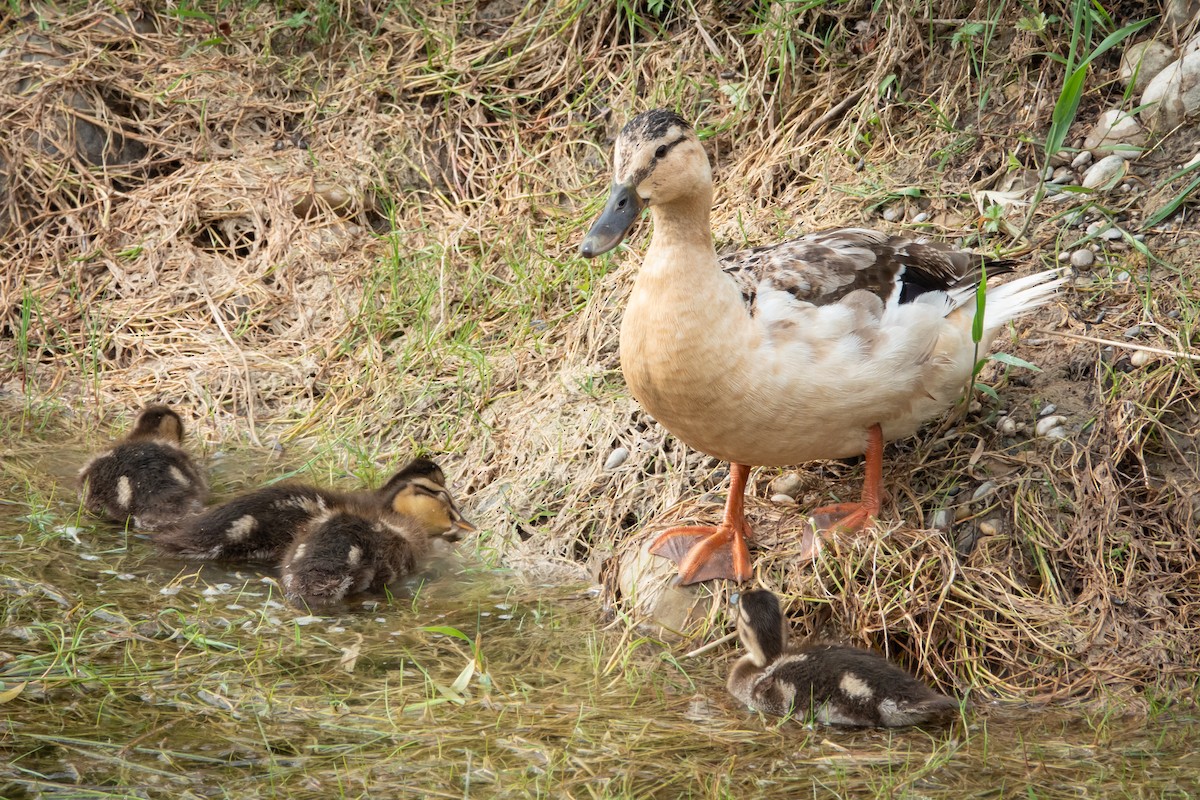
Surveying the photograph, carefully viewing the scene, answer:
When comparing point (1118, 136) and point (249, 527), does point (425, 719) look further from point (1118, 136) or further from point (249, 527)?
point (1118, 136)

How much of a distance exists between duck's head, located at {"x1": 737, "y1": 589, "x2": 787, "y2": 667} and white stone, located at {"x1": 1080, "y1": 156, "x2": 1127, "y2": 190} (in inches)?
92.0

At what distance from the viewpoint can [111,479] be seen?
4762mm

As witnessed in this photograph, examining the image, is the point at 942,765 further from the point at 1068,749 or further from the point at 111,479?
the point at 111,479

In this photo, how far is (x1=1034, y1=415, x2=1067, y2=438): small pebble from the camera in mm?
4242

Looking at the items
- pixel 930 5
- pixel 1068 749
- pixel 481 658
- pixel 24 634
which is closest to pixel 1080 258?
pixel 930 5

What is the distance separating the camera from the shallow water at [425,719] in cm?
310

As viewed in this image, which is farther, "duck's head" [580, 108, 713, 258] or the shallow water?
"duck's head" [580, 108, 713, 258]

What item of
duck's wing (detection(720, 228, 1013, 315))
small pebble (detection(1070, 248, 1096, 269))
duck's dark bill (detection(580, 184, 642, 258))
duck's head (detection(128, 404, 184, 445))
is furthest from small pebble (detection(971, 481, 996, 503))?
duck's head (detection(128, 404, 184, 445))

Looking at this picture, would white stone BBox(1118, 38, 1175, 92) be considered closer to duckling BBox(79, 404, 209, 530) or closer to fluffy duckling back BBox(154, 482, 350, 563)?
fluffy duckling back BBox(154, 482, 350, 563)

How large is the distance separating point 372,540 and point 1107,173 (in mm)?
3160

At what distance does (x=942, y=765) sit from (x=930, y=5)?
12.1ft

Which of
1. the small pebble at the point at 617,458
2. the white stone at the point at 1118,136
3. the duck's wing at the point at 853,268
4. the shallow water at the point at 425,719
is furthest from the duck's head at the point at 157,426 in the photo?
the white stone at the point at 1118,136

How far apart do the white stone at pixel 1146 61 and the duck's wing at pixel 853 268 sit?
4.39 feet

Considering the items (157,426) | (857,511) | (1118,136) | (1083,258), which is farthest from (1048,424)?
(157,426)
